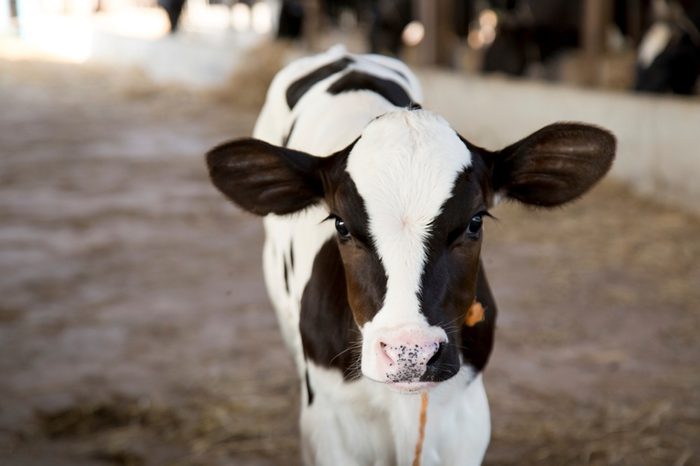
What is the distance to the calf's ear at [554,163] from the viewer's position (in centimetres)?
279

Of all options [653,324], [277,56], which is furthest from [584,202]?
[277,56]

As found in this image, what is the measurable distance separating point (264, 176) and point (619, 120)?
596 centimetres

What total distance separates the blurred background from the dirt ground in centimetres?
2

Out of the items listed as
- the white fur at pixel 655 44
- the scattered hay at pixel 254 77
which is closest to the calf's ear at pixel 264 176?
the white fur at pixel 655 44

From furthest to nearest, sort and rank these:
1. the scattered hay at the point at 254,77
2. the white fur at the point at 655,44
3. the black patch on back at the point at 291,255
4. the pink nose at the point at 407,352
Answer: the scattered hay at the point at 254,77 → the white fur at the point at 655,44 → the black patch on back at the point at 291,255 → the pink nose at the point at 407,352

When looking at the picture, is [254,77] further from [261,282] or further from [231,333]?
[231,333]

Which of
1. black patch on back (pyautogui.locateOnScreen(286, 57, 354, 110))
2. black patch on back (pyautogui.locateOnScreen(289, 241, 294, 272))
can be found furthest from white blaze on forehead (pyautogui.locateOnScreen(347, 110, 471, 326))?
black patch on back (pyautogui.locateOnScreen(286, 57, 354, 110))

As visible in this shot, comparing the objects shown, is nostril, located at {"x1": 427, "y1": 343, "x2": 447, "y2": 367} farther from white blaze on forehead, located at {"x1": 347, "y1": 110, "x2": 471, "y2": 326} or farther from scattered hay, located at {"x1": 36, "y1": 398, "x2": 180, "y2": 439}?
scattered hay, located at {"x1": 36, "y1": 398, "x2": 180, "y2": 439}

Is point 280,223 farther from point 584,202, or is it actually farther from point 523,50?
point 523,50

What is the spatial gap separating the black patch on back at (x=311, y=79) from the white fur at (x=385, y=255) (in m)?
0.08

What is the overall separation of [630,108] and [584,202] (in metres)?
0.87

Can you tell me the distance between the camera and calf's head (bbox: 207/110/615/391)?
2.41m

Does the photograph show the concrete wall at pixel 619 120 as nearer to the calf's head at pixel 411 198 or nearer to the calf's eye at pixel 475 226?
the calf's head at pixel 411 198

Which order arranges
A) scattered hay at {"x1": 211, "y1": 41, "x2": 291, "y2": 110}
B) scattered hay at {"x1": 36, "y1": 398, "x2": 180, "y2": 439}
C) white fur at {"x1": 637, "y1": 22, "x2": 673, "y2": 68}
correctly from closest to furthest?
scattered hay at {"x1": 36, "y1": 398, "x2": 180, "y2": 439} < white fur at {"x1": 637, "y1": 22, "x2": 673, "y2": 68} < scattered hay at {"x1": 211, "y1": 41, "x2": 291, "y2": 110}
